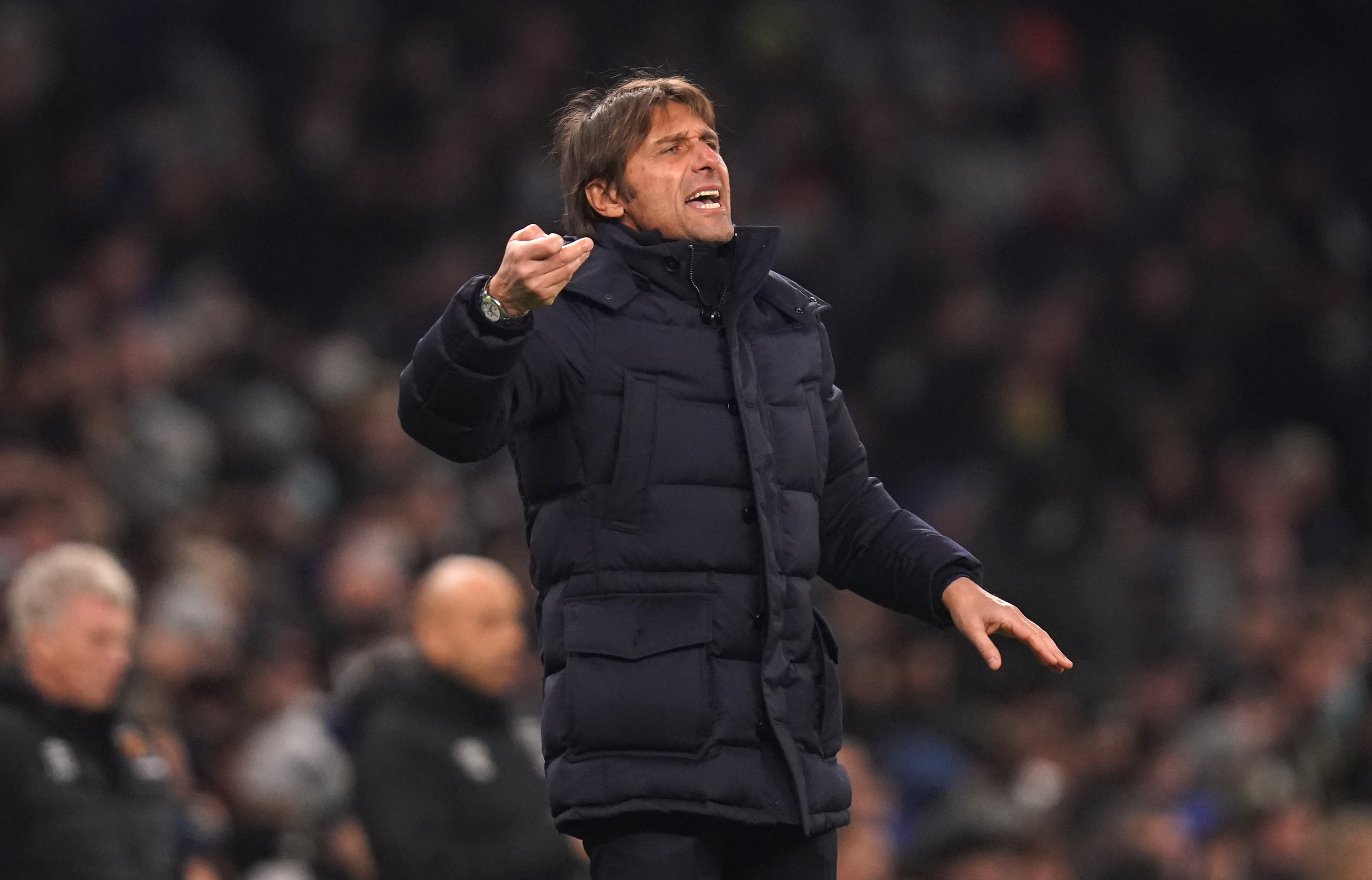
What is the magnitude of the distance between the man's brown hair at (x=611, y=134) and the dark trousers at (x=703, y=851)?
921 millimetres

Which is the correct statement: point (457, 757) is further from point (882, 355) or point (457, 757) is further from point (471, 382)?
point (882, 355)

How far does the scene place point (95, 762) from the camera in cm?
494

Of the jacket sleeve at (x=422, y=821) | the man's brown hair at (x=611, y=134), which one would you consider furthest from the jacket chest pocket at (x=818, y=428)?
the jacket sleeve at (x=422, y=821)

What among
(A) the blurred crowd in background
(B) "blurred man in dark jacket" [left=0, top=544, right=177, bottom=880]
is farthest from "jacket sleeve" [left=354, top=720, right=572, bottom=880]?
(A) the blurred crowd in background

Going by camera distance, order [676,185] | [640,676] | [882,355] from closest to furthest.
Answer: [640,676] → [676,185] → [882,355]

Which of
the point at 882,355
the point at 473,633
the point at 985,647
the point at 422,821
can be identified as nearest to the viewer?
the point at 985,647

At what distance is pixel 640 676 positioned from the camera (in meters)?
3.11

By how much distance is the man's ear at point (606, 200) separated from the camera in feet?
11.3

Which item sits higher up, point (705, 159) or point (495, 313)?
point (705, 159)

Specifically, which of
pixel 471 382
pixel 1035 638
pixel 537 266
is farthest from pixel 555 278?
pixel 1035 638

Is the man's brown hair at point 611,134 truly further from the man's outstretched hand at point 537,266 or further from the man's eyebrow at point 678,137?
the man's outstretched hand at point 537,266

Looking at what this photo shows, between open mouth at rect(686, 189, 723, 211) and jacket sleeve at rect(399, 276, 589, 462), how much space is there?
381mm

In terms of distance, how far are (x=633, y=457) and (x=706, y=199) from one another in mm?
464

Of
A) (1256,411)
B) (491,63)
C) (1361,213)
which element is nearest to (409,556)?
(491,63)
